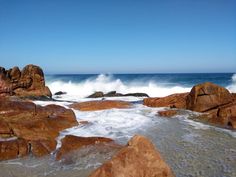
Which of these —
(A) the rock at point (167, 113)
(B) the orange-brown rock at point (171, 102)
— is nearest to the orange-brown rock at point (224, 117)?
(A) the rock at point (167, 113)

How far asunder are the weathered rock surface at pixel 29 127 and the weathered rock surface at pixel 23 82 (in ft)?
29.8

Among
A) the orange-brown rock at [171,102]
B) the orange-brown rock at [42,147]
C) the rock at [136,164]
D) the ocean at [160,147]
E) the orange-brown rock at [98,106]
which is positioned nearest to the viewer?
the rock at [136,164]

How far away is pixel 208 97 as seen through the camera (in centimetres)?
1140

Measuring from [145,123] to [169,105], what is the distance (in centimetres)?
414

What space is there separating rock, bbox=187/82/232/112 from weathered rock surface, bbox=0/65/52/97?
9.90m

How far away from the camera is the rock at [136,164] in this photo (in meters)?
3.64

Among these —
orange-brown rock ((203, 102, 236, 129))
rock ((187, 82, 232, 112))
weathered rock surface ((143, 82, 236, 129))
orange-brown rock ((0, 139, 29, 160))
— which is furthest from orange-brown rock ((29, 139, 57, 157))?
rock ((187, 82, 232, 112))

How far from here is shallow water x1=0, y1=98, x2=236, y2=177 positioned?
5070mm

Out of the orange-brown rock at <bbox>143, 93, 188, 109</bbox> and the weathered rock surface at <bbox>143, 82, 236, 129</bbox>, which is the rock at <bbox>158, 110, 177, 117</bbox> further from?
the orange-brown rock at <bbox>143, 93, 188, 109</bbox>

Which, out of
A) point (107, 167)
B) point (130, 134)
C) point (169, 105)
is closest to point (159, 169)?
point (107, 167)

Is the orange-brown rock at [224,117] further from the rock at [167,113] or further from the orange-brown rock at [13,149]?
the orange-brown rock at [13,149]

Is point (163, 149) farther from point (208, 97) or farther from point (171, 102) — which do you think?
point (171, 102)

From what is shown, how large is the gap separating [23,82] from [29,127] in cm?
1168

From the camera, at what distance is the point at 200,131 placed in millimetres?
8164
